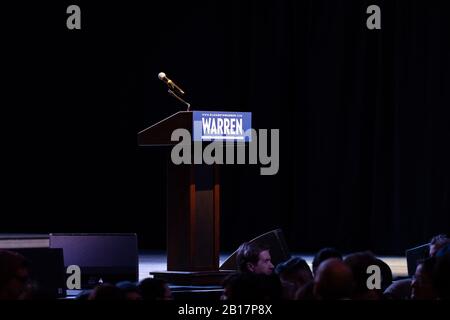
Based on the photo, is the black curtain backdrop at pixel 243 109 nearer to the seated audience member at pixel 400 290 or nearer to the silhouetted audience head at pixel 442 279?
the seated audience member at pixel 400 290

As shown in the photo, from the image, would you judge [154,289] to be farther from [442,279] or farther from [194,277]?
[194,277]

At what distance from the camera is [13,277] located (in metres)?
3.83

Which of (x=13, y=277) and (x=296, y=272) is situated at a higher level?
(x=13, y=277)

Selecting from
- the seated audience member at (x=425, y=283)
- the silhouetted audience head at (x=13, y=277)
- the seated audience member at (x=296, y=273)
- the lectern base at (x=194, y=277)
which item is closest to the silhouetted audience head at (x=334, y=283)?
the seated audience member at (x=425, y=283)

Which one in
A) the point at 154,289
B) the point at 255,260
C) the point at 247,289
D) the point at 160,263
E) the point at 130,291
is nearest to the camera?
the point at 247,289

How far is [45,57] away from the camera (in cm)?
1141

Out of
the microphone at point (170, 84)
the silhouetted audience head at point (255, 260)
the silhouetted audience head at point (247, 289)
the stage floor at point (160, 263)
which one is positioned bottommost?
the stage floor at point (160, 263)

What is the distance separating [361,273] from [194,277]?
2.53m

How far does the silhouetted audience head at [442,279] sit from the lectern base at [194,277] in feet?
9.86

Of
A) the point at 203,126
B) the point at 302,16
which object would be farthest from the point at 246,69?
the point at 203,126

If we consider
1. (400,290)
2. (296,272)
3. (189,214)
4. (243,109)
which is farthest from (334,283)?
(243,109)

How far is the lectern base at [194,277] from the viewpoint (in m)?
6.50

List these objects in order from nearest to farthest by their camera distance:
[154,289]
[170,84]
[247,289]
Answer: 1. [247,289]
2. [154,289]
3. [170,84]
